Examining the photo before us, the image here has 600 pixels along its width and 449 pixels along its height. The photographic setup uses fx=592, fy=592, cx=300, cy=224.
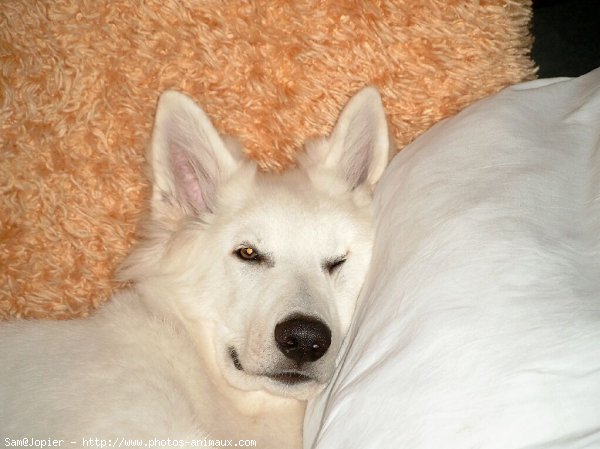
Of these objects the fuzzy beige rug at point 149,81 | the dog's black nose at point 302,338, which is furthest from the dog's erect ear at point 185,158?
the dog's black nose at point 302,338

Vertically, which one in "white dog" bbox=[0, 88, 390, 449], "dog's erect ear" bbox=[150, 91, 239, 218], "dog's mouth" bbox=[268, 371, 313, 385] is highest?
"dog's erect ear" bbox=[150, 91, 239, 218]

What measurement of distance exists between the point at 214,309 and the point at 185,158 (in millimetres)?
612

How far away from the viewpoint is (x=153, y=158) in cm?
226

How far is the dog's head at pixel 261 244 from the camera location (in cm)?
198

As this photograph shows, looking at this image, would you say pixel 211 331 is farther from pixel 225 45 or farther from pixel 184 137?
pixel 225 45

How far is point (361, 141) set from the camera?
2367 millimetres

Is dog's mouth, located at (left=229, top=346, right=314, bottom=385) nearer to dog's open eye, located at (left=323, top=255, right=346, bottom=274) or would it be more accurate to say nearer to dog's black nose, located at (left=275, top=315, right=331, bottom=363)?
dog's black nose, located at (left=275, top=315, right=331, bottom=363)

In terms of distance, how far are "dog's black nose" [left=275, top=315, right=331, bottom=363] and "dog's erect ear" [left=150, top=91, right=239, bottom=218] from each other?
2.23 feet

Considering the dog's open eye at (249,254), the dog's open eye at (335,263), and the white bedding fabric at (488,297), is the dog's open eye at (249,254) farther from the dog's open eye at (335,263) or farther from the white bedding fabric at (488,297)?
the white bedding fabric at (488,297)

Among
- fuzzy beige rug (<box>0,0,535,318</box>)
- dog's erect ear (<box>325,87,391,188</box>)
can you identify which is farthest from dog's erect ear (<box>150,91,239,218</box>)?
dog's erect ear (<box>325,87,391,188</box>)

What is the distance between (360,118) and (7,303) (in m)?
1.63

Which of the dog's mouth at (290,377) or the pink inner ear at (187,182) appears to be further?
the pink inner ear at (187,182)

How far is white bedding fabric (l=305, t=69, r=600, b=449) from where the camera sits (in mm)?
1288

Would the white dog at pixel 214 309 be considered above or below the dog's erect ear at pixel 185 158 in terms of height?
below
